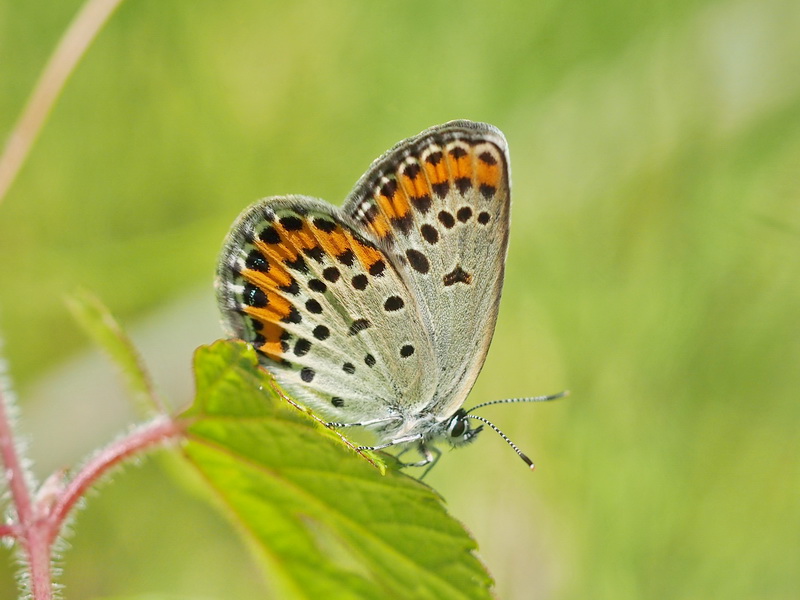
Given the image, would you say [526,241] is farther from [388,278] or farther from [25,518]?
[25,518]

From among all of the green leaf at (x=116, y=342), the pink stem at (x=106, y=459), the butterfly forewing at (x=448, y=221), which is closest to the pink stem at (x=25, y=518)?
the pink stem at (x=106, y=459)

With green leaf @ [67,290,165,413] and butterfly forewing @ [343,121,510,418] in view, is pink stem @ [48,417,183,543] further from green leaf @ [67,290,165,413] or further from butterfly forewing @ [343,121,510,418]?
butterfly forewing @ [343,121,510,418]

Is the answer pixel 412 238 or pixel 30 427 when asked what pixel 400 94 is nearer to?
pixel 412 238

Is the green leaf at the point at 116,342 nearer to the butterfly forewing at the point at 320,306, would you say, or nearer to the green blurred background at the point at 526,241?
the butterfly forewing at the point at 320,306

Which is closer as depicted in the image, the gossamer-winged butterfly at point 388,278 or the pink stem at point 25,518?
the pink stem at point 25,518

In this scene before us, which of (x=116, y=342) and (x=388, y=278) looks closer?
(x=116, y=342)

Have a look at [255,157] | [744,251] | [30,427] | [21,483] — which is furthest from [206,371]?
[744,251]

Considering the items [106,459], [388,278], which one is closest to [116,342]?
[106,459]
